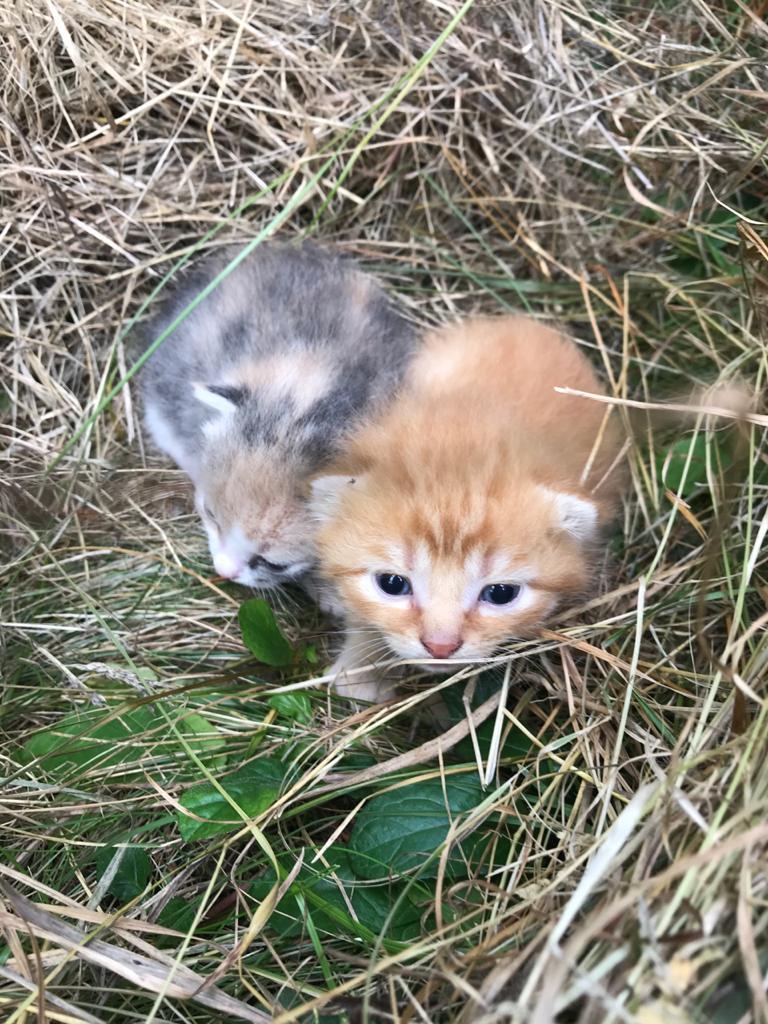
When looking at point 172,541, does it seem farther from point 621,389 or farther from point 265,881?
point 621,389

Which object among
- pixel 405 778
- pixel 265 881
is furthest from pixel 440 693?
pixel 265 881

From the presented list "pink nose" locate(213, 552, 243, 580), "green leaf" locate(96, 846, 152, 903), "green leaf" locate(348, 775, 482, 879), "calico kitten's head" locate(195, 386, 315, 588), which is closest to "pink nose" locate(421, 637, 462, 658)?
"green leaf" locate(348, 775, 482, 879)

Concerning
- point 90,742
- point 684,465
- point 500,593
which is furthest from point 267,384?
point 684,465

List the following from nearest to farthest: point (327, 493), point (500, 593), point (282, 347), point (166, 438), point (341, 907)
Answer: point (341, 907), point (500, 593), point (327, 493), point (282, 347), point (166, 438)

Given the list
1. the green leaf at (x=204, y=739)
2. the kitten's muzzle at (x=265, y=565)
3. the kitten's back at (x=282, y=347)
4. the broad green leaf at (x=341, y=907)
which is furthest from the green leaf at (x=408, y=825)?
the kitten's back at (x=282, y=347)

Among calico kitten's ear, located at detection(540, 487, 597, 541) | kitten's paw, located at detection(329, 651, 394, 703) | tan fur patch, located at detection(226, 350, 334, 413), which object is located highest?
calico kitten's ear, located at detection(540, 487, 597, 541)

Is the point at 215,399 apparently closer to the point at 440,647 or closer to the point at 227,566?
the point at 227,566

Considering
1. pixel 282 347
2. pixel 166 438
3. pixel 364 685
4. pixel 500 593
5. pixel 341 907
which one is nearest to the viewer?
pixel 341 907

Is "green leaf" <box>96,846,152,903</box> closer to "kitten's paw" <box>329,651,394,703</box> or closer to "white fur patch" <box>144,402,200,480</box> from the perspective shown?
"kitten's paw" <box>329,651,394,703</box>
